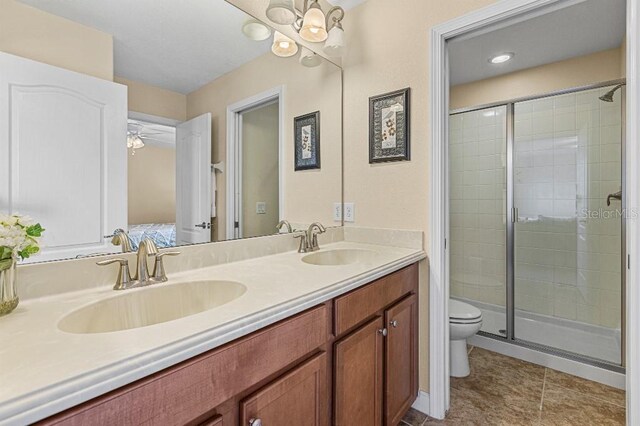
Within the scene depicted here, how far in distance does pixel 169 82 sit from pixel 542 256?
120 inches

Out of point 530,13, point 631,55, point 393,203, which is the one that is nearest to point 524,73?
point 530,13

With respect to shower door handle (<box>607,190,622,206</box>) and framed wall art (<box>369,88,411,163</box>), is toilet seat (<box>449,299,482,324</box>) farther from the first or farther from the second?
shower door handle (<box>607,190,622,206</box>)

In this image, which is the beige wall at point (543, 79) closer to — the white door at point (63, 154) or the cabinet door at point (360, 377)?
the cabinet door at point (360, 377)

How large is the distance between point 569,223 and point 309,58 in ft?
8.02

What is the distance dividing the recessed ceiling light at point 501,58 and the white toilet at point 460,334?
196 cm

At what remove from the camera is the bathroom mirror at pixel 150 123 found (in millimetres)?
910

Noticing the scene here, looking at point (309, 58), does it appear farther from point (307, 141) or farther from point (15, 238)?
point (15, 238)

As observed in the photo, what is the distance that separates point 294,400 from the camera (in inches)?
35.0

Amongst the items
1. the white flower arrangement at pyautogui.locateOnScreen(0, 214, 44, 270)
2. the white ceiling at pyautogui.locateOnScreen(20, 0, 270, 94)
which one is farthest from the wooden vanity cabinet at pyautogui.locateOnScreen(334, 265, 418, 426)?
the white ceiling at pyautogui.locateOnScreen(20, 0, 270, 94)

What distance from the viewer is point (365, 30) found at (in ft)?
6.40

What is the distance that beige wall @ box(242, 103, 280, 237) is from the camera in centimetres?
161

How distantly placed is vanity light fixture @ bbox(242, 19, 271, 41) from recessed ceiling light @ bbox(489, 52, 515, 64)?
1897 millimetres

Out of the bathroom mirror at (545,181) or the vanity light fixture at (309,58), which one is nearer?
the vanity light fixture at (309,58)

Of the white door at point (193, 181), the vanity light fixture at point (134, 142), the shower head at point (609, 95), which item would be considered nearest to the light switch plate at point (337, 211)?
the white door at point (193, 181)
